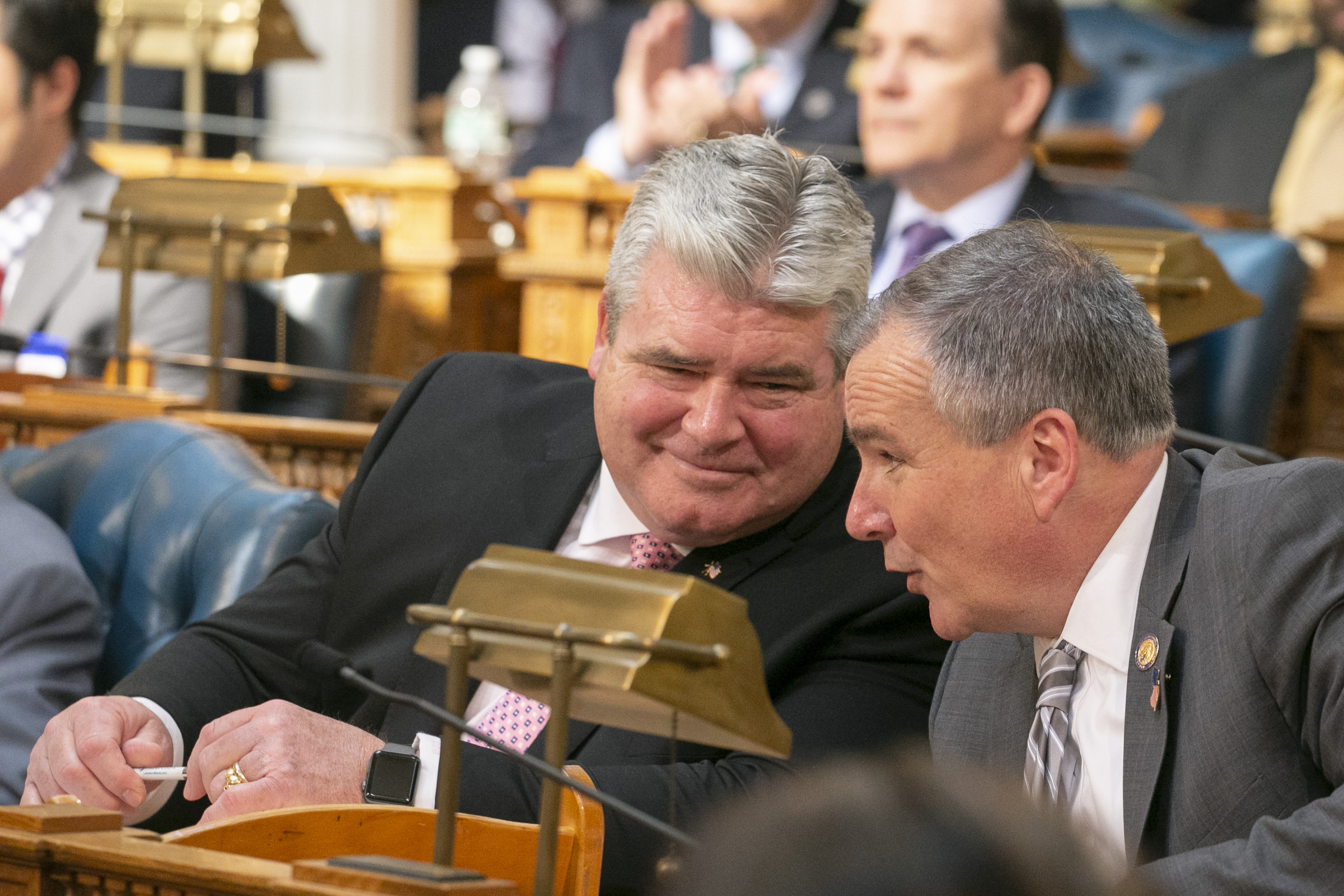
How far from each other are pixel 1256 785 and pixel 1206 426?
2.31 meters

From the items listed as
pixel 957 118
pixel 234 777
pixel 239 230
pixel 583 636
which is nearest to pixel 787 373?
pixel 234 777

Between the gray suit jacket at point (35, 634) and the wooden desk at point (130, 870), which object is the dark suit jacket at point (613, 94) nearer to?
the gray suit jacket at point (35, 634)

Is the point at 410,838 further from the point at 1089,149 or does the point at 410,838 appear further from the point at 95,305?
the point at 1089,149

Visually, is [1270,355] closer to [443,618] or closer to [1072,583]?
[1072,583]

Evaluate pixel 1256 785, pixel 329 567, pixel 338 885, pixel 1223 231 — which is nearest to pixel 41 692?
pixel 329 567

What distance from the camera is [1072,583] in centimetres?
158

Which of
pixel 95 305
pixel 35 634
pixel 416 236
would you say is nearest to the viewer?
pixel 35 634

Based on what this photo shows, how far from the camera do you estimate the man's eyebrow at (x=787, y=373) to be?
6.18ft

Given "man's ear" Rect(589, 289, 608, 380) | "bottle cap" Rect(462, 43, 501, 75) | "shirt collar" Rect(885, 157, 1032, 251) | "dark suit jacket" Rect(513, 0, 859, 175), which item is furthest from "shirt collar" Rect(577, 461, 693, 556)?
"bottle cap" Rect(462, 43, 501, 75)

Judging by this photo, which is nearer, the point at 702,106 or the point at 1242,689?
the point at 1242,689

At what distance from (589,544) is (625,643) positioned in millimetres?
1015

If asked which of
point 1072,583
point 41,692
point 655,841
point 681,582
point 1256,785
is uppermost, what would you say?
point 681,582

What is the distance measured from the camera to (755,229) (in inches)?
73.9

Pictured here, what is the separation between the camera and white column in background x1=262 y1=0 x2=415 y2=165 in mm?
6879
